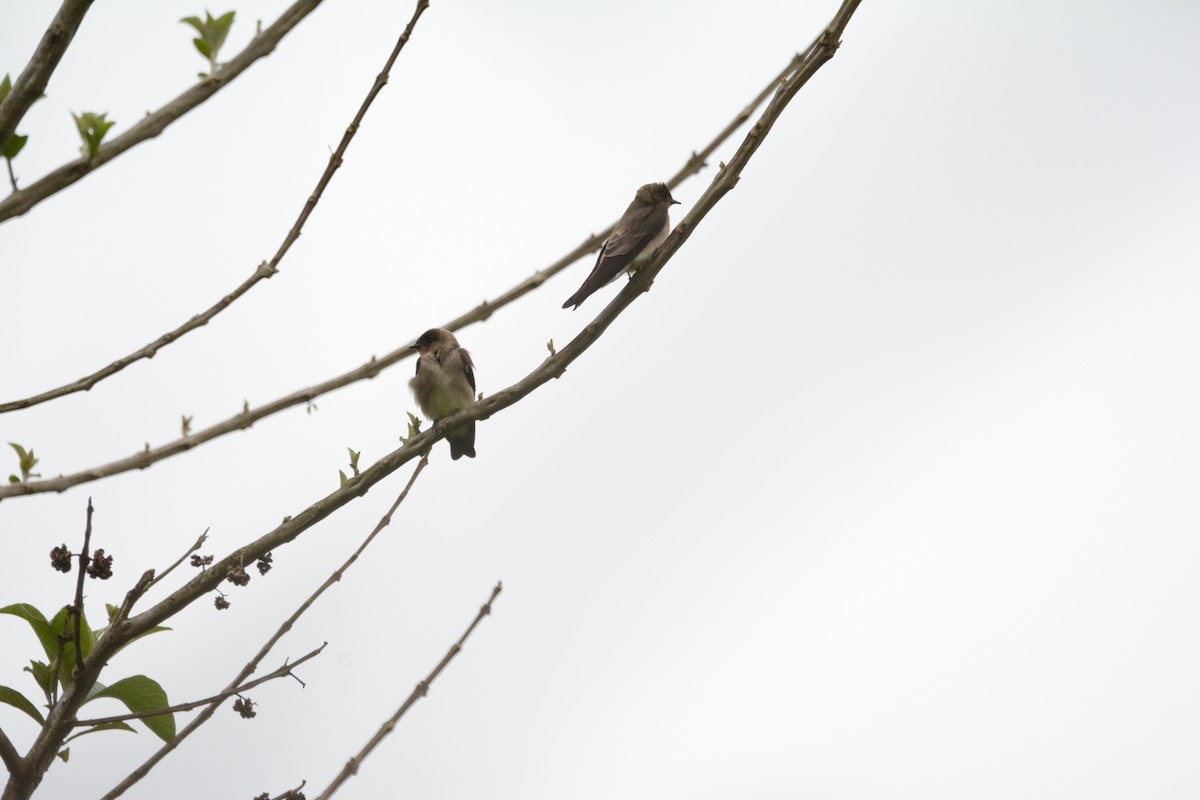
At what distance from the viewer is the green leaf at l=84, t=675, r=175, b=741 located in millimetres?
4113

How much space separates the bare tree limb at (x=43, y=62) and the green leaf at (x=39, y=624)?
6.60 feet

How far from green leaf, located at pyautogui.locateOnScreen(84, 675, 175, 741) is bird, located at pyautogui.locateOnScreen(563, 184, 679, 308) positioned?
405 centimetres

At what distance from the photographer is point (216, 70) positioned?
10.2 ft

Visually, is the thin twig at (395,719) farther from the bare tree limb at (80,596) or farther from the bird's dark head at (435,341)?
the bird's dark head at (435,341)

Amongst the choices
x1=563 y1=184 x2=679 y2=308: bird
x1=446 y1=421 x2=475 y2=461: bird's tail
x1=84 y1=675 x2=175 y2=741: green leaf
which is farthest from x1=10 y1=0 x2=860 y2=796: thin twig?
x1=446 y1=421 x2=475 y2=461: bird's tail

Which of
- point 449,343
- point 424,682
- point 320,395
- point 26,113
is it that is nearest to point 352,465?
point 424,682

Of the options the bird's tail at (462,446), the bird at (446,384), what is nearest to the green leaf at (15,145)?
the bird at (446,384)

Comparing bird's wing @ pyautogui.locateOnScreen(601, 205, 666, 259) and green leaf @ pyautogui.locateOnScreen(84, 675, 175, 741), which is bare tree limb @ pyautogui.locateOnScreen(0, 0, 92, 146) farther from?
bird's wing @ pyautogui.locateOnScreen(601, 205, 666, 259)

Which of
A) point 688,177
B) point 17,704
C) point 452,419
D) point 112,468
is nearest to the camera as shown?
point 112,468

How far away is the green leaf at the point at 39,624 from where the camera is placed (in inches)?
159

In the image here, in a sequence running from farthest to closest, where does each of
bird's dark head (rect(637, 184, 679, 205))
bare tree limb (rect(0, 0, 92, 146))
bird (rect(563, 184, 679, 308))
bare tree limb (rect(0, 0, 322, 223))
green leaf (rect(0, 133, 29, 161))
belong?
bird's dark head (rect(637, 184, 679, 205))
bird (rect(563, 184, 679, 308))
green leaf (rect(0, 133, 29, 161))
bare tree limb (rect(0, 0, 322, 223))
bare tree limb (rect(0, 0, 92, 146))

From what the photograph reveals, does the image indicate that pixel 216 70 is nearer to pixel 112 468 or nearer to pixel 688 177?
pixel 112 468

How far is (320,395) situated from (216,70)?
2.98 feet

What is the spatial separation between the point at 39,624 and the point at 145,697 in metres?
0.45
